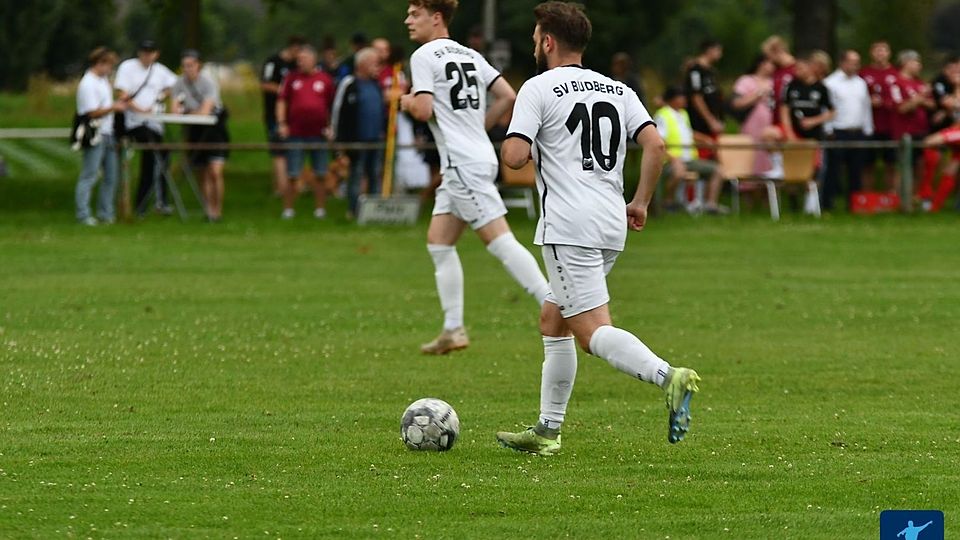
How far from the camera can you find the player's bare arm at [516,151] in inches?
305

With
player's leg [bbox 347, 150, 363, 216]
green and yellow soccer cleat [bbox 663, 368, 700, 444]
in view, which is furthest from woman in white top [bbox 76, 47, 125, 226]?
green and yellow soccer cleat [bbox 663, 368, 700, 444]

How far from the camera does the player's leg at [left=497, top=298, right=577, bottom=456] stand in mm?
8109

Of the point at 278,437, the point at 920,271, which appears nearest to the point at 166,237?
the point at 920,271

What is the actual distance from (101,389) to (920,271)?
393 inches

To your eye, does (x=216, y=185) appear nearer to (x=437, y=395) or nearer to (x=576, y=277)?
(x=437, y=395)

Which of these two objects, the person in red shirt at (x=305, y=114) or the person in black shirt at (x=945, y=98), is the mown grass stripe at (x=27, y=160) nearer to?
the person in red shirt at (x=305, y=114)

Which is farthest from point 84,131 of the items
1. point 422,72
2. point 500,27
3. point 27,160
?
point 500,27

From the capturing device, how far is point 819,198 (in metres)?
25.4

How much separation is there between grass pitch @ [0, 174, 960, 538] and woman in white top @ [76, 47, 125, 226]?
3.50 meters

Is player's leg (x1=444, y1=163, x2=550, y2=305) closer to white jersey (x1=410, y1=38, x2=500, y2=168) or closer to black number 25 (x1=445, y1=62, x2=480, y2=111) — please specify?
white jersey (x1=410, y1=38, x2=500, y2=168)

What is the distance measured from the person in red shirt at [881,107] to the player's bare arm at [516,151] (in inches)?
718

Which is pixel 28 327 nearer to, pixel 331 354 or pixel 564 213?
pixel 331 354

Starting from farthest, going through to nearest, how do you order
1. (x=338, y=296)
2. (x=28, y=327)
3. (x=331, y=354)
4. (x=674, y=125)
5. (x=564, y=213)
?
(x=674, y=125) → (x=338, y=296) → (x=28, y=327) → (x=331, y=354) → (x=564, y=213)

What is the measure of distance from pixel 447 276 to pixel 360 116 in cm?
1171
